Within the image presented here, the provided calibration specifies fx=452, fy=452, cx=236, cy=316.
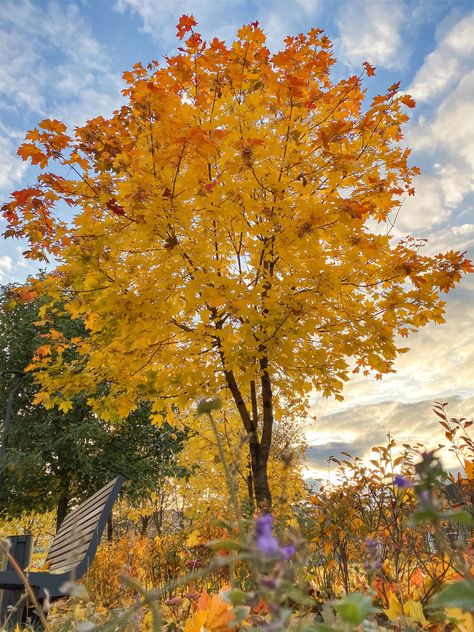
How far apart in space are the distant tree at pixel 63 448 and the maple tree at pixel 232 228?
916 cm

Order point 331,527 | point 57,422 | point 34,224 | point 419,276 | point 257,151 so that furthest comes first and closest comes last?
point 57,422
point 34,224
point 419,276
point 331,527
point 257,151

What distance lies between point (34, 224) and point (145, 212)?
74.0 inches

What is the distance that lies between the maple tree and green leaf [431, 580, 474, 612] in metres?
3.08

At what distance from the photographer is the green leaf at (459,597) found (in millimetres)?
620

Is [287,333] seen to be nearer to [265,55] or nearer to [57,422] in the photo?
[265,55]

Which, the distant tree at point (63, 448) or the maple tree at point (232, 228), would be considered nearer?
the maple tree at point (232, 228)

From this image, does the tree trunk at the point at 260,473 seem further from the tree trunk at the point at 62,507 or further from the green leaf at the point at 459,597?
the tree trunk at the point at 62,507

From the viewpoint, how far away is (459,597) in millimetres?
639

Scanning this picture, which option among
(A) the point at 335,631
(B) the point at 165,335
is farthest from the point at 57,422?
(A) the point at 335,631

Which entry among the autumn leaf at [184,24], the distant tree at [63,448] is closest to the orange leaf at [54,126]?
the autumn leaf at [184,24]

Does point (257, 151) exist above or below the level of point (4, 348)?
below

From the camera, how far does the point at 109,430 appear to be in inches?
586

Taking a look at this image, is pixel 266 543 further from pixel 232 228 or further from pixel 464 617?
pixel 232 228

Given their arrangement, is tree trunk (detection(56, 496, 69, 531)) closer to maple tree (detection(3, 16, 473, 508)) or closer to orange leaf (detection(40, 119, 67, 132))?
maple tree (detection(3, 16, 473, 508))
